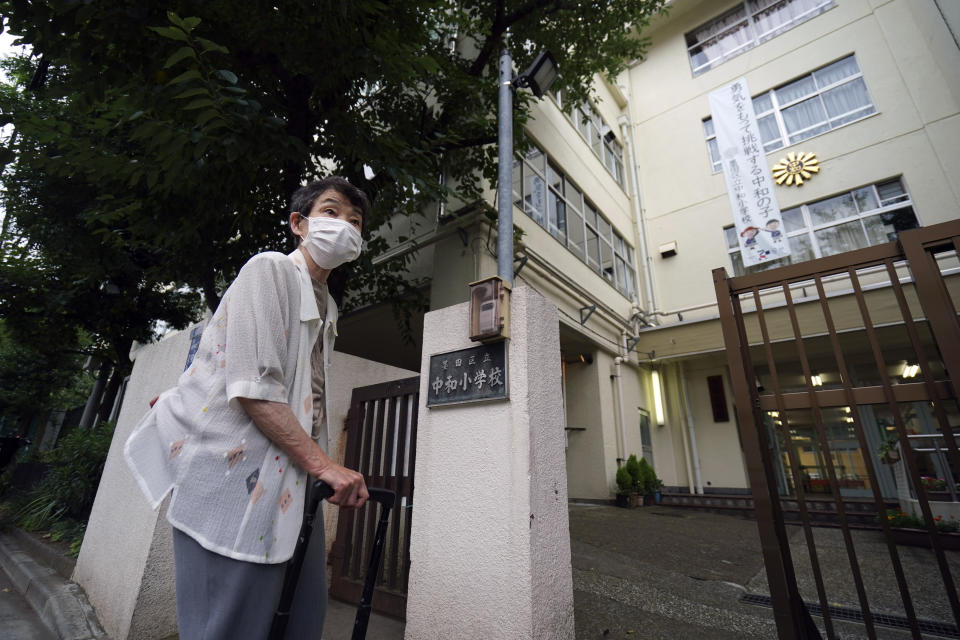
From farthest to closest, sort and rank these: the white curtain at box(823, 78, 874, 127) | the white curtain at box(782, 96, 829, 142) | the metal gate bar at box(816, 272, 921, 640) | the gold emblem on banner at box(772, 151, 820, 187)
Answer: the white curtain at box(782, 96, 829, 142)
the gold emblem on banner at box(772, 151, 820, 187)
the white curtain at box(823, 78, 874, 127)
the metal gate bar at box(816, 272, 921, 640)

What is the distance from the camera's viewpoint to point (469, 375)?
274 cm

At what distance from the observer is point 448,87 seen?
581 cm

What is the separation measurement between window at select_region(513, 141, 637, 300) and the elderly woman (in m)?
6.87

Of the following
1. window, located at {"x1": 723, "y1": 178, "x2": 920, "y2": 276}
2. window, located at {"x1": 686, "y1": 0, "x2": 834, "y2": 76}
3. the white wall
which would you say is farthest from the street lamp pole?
window, located at {"x1": 686, "y1": 0, "x2": 834, "y2": 76}

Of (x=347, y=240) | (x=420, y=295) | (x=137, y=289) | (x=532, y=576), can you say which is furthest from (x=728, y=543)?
(x=137, y=289)

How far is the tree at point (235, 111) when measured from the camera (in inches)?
129

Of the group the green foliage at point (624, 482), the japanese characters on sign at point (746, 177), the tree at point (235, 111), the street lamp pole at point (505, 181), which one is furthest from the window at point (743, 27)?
the street lamp pole at point (505, 181)

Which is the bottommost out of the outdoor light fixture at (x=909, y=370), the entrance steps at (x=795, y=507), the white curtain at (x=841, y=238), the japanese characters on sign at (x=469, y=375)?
the entrance steps at (x=795, y=507)

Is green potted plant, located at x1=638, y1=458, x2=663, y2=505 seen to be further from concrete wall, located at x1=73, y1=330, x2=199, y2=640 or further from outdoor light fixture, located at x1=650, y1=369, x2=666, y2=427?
concrete wall, located at x1=73, y1=330, x2=199, y2=640

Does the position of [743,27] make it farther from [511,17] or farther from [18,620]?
[18,620]

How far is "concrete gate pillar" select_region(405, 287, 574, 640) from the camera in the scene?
226 centimetres

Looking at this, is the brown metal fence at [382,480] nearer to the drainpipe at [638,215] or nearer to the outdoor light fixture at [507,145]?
the outdoor light fixture at [507,145]

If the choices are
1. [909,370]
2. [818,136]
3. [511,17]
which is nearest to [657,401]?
[909,370]

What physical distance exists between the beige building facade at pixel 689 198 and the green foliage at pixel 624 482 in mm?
246
